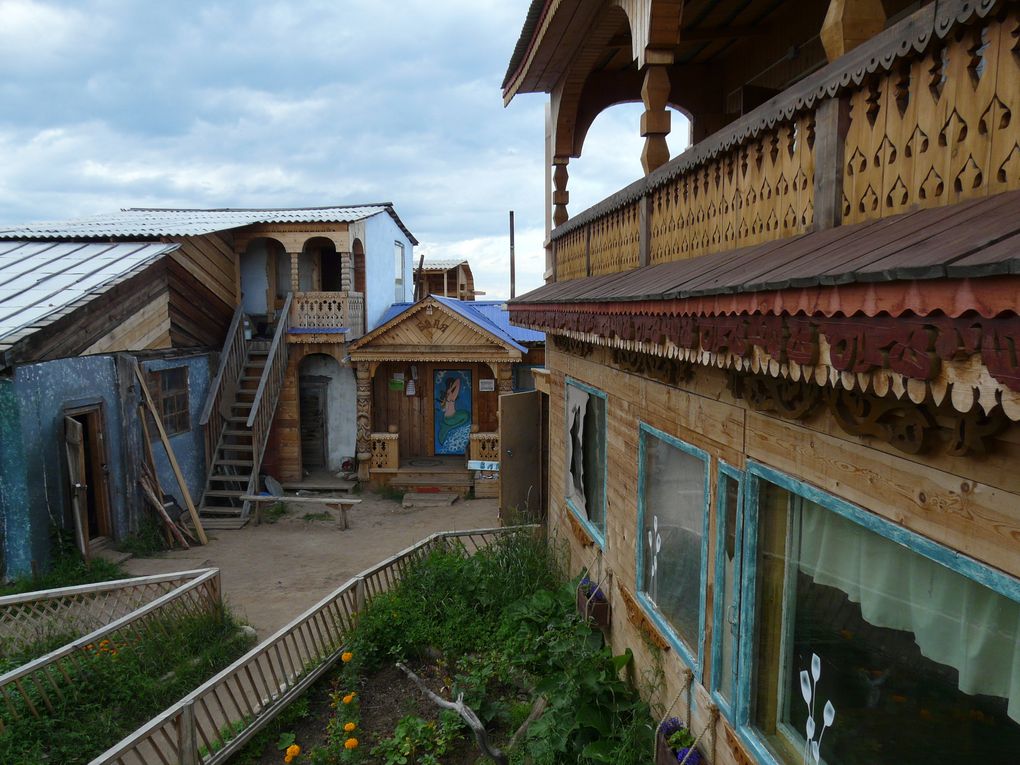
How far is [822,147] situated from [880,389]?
135 centimetres

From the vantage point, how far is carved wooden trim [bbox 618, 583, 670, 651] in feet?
14.0

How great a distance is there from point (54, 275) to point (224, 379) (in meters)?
4.08

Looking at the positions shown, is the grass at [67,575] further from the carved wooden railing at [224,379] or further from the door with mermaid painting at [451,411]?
the door with mermaid painting at [451,411]

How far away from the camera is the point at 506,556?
7883 mm

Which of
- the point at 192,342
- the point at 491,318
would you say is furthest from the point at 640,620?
the point at 491,318

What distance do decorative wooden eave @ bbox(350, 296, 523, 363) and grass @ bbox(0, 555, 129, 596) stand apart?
742 centimetres

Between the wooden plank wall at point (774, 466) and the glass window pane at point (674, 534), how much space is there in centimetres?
19

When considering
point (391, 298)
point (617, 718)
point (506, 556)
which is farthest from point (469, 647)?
point (391, 298)

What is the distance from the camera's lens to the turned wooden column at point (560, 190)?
754cm

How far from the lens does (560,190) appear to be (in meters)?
7.64

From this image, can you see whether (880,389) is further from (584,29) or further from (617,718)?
(584,29)

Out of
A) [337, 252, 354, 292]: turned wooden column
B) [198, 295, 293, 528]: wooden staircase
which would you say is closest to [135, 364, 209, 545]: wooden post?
[198, 295, 293, 528]: wooden staircase

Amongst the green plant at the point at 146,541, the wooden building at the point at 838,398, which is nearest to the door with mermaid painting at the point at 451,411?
the green plant at the point at 146,541

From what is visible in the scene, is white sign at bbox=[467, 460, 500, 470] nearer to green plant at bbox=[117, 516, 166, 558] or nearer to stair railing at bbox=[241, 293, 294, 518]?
stair railing at bbox=[241, 293, 294, 518]
